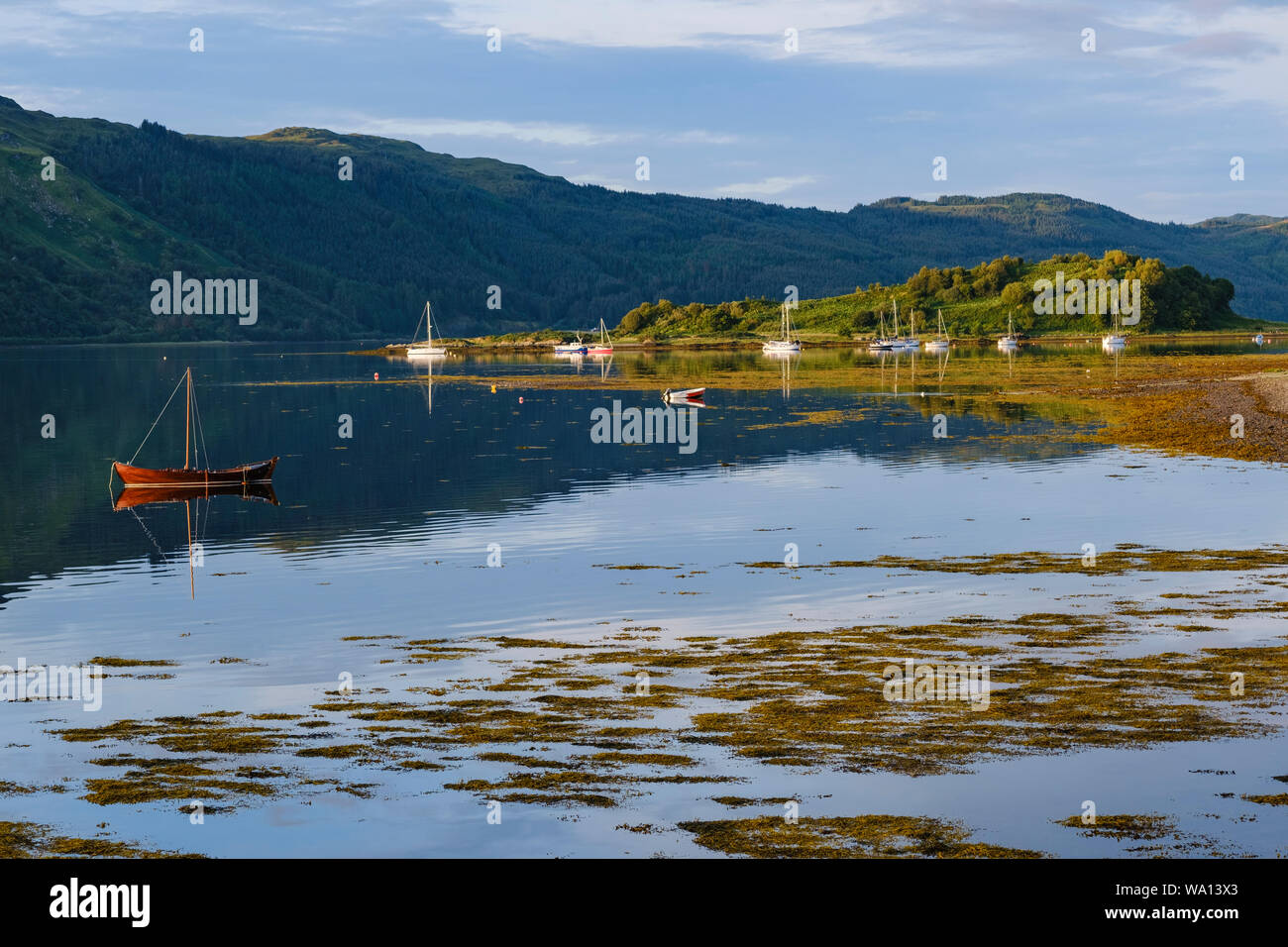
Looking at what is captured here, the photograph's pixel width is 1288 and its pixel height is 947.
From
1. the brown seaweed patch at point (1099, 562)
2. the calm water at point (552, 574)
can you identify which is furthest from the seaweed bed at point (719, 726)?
the brown seaweed patch at point (1099, 562)

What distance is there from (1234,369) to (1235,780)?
138 m

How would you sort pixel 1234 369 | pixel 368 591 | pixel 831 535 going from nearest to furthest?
pixel 368 591
pixel 831 535
pixel 1234 369

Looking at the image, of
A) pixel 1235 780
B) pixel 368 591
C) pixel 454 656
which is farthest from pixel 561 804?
pixel 368 591

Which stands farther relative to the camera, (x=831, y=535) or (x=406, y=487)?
(x=406, y=487)

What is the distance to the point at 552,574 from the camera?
41156mm

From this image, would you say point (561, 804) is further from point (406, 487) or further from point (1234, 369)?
point (1234, 369)

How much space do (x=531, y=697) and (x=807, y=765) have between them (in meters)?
6.60

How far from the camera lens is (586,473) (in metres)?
70.6

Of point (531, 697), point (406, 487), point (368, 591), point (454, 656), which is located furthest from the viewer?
point (406, 487)

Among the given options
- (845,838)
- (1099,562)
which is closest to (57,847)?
(845,838)

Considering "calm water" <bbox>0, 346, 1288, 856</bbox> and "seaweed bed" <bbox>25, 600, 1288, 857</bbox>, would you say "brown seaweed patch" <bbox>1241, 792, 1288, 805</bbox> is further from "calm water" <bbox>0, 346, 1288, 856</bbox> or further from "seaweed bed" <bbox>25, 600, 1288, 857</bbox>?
"calm water" <bbox>0, 346, 1288, 856</bbox>

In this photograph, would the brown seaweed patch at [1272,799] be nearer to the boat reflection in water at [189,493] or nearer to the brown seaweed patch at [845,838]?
the brown seaweed patch at [845,838]

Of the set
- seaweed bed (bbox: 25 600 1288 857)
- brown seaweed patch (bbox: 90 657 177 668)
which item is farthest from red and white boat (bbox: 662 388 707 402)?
brown seaweed patch (bbox: 90 657 177 668)

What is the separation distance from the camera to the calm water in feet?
61.5
